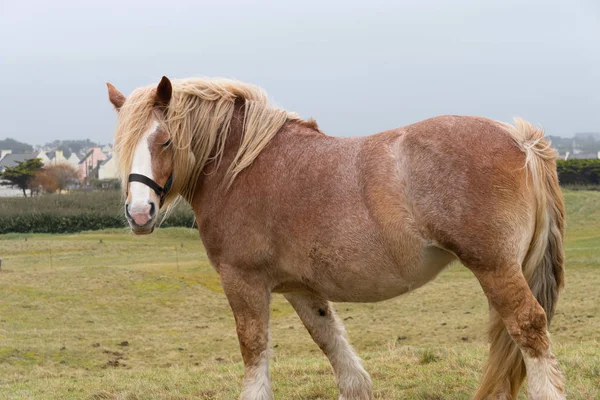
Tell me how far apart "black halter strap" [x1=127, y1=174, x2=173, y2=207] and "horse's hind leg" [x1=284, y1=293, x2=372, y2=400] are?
1318 mm

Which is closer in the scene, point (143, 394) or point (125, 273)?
point (143, 394)

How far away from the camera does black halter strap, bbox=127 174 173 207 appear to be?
4.36 m

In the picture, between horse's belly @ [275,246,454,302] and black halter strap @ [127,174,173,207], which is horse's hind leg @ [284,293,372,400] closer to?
horse's belly @ [275,246,454,302]

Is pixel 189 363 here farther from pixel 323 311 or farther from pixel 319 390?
pixel 323 311

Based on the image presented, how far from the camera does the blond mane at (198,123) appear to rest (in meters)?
4.61

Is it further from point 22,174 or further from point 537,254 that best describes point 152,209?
point 22,174

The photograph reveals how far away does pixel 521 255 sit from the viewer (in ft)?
13.9

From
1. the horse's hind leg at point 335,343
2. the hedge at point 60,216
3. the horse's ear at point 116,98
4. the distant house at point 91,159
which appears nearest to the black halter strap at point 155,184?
the horse's ear at point 116,98

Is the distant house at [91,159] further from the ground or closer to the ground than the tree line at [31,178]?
closer to the ground

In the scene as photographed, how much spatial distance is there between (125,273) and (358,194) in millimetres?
17830

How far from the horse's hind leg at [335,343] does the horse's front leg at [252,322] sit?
1.86ft

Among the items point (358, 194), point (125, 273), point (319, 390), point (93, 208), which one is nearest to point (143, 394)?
point (319, 390)

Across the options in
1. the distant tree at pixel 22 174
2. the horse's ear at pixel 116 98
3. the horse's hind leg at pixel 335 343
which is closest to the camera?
the horse's ear at pixel 116 98

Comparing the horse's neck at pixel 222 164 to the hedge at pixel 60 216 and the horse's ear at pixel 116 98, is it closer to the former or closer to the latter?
the horse's ear at pixel 116 98
